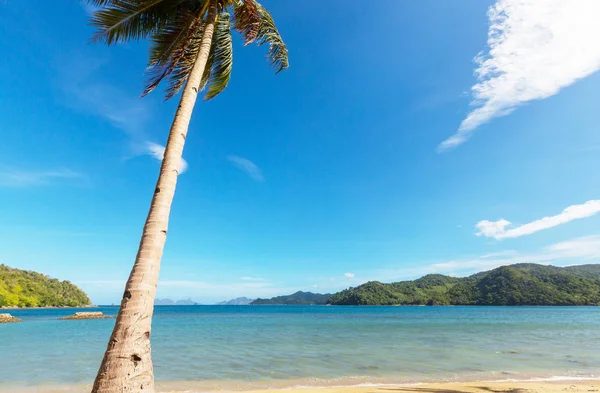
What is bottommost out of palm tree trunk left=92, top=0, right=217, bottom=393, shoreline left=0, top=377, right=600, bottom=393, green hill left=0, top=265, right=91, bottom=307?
shoreline left=0, top=377, right=600, bottom=393

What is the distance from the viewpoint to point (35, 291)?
118m

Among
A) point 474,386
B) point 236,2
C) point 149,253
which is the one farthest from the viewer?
point 474,386

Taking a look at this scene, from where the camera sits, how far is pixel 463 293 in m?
144

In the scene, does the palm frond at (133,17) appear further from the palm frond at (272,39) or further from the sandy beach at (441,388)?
the sandy beach at (441,388)

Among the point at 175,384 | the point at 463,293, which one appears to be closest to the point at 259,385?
the point at 175,384

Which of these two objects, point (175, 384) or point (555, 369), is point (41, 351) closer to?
point (175, 384)

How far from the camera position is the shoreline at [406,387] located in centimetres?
966

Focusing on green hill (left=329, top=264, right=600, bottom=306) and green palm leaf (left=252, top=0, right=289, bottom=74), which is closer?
green palm leaf (left=252, top=0, right=289, bottom=74)

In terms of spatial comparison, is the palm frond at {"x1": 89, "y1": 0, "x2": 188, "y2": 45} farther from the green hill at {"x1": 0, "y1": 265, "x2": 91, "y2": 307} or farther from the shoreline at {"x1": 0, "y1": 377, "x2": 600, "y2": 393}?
the green hill at {"x1": 0, "y1": 265, "x2": 91, "y2": 307}

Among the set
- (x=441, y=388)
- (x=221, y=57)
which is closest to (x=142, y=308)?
(x=221, y=57)

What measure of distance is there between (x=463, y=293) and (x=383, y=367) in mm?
153773

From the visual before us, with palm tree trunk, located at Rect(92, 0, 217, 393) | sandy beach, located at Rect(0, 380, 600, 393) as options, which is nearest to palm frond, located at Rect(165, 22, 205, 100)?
palm tree trunk, located at Rect(92, 0, 217, 393)

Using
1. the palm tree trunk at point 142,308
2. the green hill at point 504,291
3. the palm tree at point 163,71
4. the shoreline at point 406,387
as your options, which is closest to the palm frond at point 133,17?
the palm tree at point 163,71

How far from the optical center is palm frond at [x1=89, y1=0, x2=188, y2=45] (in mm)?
7395
